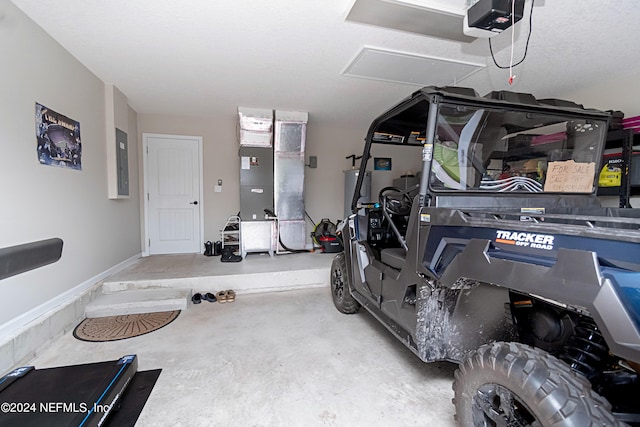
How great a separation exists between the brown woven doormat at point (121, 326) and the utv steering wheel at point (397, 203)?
94.1 inches

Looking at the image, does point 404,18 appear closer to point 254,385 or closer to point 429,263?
point 429,263

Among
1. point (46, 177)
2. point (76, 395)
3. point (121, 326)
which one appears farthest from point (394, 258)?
point (46, 177)

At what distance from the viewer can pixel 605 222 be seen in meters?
1.07

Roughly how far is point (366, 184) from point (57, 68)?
4.46m

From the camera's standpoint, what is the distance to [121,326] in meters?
2.65

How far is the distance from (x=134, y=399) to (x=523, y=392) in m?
2.02

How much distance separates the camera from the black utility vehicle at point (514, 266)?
0.85m

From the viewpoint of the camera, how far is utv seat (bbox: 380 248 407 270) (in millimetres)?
1944

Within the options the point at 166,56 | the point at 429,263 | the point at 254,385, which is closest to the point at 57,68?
the point at 166,56

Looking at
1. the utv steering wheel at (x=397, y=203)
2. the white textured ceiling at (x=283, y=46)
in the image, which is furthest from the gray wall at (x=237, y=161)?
the utv steering wheel at (x=397, y=203)

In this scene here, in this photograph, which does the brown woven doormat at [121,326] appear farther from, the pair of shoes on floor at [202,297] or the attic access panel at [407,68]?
the attic access panel at [407,68]

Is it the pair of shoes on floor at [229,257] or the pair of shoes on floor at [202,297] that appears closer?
the pair of shoes on floor at [202,297]

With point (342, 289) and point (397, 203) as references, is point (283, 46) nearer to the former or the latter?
point (397, 203)

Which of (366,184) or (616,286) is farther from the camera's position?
(366,184)
